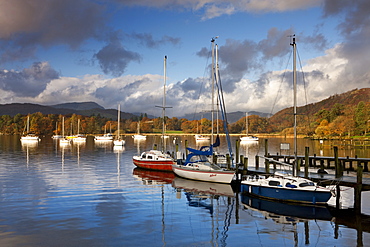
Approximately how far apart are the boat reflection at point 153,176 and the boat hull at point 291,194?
12219mm

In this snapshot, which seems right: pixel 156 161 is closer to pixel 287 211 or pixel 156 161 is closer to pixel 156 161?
pixel 156 161

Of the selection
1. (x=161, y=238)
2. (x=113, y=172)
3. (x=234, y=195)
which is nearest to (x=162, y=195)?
(x=234, y=195)

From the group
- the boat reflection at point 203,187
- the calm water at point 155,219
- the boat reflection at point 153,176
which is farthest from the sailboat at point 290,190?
the boat reflection at point 153,176

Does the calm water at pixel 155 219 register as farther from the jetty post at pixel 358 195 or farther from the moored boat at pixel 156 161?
the moored boat at pixel 156 161

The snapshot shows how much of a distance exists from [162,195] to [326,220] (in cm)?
1392

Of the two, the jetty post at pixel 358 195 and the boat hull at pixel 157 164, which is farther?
the boat hull at pixel 157 164

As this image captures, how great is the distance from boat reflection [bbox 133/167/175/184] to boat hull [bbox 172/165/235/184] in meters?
1.97

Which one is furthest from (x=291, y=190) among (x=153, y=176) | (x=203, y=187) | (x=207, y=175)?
(x=153, y=176)

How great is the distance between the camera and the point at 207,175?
34531mm

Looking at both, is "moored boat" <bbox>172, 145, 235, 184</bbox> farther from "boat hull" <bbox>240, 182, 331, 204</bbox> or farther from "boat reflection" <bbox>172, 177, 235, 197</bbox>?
"boat hull" <bbox>240, 182, 331, 204</bbox>

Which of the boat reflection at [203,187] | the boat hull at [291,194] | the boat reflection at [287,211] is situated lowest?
the boat reflection at [287,211]

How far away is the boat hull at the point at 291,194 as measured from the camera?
24.6 metres

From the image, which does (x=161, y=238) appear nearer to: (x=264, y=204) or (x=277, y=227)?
(x=277, y=227)

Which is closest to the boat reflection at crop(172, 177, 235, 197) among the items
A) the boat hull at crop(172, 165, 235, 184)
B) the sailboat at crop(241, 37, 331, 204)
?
the boat hull at crop(172, 165, 235, 184)
